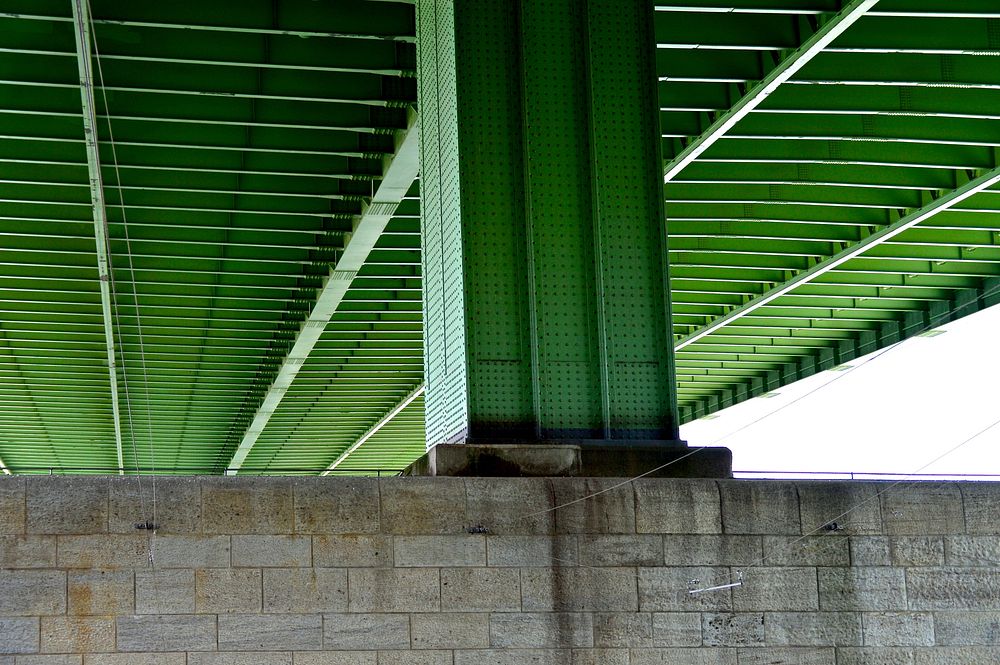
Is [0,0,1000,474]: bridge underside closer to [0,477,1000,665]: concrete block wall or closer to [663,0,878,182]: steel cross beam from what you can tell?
[663,0,878,182]: steel cross beam

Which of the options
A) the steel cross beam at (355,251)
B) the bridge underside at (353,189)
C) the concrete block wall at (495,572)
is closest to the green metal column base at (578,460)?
the concrete block wall at (495,572)

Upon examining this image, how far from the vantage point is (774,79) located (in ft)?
66.4

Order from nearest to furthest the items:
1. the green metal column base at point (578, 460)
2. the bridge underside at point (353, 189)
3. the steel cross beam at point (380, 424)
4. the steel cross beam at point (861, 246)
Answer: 1. the green metal column base at point (578, 460)
2. the bridge underside at point (353, 189)
3. the steel cross beam at point (861, 246)
4. the steel cross beam at point (380, 424)

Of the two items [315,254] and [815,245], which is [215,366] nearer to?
[315,254]

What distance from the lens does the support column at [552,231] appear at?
12297mm

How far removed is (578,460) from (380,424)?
41.4 metres

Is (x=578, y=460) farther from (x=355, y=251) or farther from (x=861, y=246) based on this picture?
(x=861, y=246)

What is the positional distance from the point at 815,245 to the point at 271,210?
13474mm

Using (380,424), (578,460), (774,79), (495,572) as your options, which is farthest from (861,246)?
(380,424)

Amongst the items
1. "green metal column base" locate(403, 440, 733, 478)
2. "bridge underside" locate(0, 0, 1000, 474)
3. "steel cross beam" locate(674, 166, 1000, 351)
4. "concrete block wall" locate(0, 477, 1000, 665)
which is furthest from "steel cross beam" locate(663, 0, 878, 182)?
"concrete block wall" locate(0, 477, 1000, 665)

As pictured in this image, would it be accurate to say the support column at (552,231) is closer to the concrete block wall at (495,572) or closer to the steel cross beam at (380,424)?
the concrete block wall at (495,572)

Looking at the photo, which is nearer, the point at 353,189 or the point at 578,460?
the point at 578,460

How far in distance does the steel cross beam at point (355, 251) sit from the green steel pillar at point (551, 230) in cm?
774

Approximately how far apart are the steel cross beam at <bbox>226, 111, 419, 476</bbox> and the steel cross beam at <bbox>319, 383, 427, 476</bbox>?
396 cm
